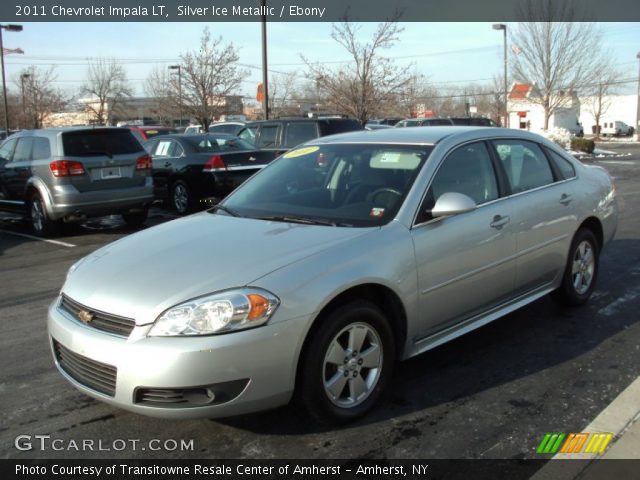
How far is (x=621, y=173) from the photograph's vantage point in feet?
65.9

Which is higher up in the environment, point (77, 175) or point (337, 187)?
point (337, 187)

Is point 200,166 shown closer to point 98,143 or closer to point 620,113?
point 98,143

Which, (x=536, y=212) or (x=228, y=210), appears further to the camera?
(x=536, y=212)

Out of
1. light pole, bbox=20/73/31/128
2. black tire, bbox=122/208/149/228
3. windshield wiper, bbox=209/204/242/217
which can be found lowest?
black tire, bbox=122/208/149/228

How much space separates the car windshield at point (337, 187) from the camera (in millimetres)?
3916

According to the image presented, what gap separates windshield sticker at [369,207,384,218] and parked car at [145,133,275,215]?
7704 mm

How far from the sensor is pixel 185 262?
3.36m

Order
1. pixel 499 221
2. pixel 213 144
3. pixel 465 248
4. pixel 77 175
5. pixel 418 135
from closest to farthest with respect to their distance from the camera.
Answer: pixel 465 248 < pixel 499 221 < pixel 418 135 < pixel 77 175 < pixel 213 144

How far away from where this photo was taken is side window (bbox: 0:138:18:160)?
10781 mm

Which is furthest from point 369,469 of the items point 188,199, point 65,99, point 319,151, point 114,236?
point 65,99

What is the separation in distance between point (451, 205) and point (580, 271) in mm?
2281

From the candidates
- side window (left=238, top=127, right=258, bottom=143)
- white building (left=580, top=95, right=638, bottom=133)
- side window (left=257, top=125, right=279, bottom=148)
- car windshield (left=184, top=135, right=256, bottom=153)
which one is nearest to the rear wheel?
car windshield (left=184, top=135, right=256, bottom=153)

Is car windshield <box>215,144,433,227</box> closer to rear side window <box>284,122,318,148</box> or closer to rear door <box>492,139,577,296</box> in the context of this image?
rear door <box>492,139,577,296</box>

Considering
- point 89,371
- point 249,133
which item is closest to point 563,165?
point 89,371
